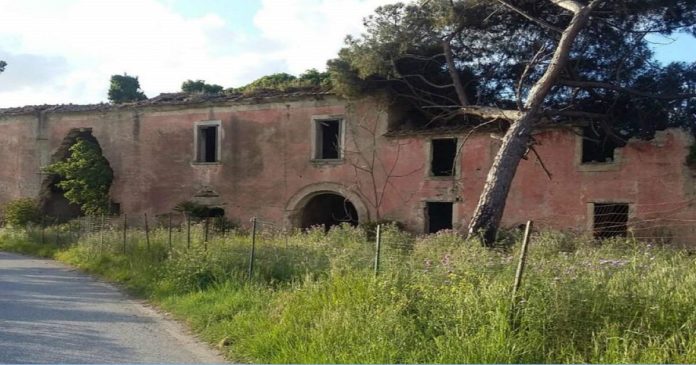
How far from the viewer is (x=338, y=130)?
22.7 metres

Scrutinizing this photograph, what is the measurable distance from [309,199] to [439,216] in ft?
15.7

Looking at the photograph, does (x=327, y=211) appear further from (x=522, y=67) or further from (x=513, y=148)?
(x=513, y=148)

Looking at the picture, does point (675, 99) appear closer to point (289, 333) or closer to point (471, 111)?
point (471, 111)

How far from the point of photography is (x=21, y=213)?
26969 mm

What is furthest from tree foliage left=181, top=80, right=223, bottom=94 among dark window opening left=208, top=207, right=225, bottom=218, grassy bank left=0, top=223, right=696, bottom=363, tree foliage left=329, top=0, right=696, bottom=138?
grassy bank left=0, top=223, right=696, bottom=363

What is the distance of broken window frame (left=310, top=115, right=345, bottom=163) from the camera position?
22047mm

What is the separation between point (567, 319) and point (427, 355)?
1281 mm

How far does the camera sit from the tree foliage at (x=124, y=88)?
47.1 meters

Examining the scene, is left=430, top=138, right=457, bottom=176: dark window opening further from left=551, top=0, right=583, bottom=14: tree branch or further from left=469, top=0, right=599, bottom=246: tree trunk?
left=551, top=0, right=583, bottom=14: tree branch

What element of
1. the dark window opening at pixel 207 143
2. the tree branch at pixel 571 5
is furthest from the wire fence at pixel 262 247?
the tree branch at pixel 571 5

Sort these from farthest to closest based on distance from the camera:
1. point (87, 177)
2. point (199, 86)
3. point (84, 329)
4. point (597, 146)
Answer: point (199, 86) < point (87, 177) < point (597, 146) < point (84, 329)

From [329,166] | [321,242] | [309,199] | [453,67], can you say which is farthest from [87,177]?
[321,242]

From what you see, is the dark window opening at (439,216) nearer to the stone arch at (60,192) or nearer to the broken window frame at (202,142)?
the broken window frame at (202,142)

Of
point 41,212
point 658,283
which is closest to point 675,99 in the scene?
point 658,283
